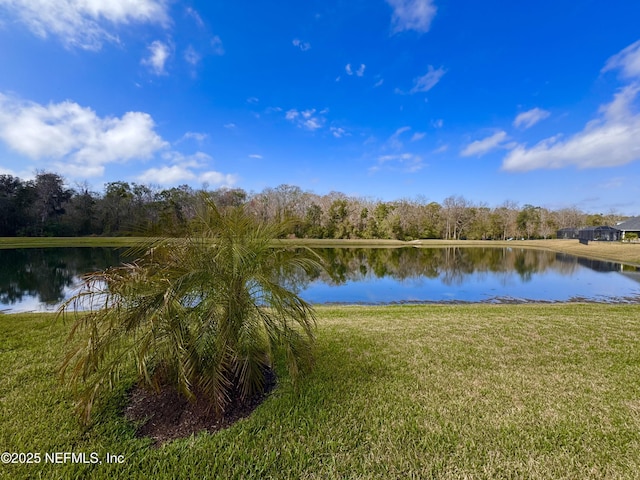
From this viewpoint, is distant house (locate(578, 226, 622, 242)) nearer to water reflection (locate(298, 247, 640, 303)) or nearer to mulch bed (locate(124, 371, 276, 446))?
water reflection (locate(298, 247, 640, 303))

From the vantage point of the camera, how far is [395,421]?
264cm

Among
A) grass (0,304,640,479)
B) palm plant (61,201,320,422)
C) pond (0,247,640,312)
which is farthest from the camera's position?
pond (0,247,640,312)

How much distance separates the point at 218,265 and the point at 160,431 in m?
1.49

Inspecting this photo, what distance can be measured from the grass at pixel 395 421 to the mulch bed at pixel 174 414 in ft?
0.36

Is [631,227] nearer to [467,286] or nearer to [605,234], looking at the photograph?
[605,234]

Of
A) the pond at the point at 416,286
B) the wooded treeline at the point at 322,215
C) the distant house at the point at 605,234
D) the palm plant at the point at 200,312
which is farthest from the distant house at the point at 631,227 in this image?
the palm plant at the point at 200,312

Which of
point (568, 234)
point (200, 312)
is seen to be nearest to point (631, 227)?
point (568, 234)

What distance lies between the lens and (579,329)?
17.5 ft

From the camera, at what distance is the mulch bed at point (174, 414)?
2.49m

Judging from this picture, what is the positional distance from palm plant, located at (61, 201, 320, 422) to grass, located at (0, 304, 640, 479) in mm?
360

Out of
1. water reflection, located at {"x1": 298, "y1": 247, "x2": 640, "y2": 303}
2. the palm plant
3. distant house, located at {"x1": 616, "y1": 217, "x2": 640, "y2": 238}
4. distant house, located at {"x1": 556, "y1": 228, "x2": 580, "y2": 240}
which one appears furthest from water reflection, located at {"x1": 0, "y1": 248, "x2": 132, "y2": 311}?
distant house, located at {"x1": 556, "y1": 228, "x2": 580, "y2": 240}

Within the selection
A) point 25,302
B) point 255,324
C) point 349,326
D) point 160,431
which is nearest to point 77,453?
point 160,431

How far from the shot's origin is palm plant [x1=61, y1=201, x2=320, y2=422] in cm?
244

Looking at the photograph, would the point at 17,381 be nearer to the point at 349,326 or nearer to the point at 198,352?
the point at 198,352
